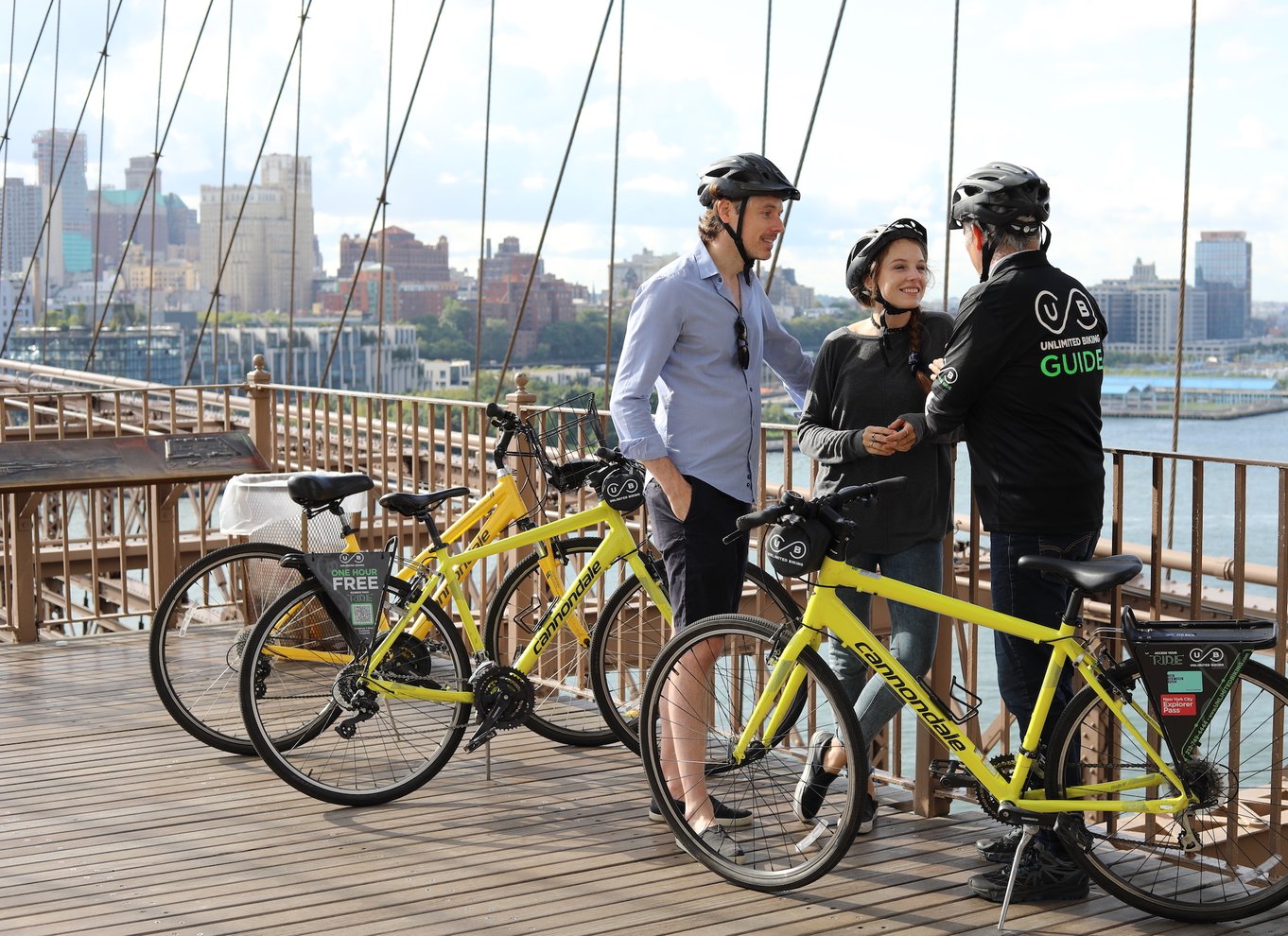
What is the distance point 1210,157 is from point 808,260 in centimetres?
1375

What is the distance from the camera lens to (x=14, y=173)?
80.3 ft

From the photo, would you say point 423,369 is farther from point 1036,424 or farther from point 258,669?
point 1036,424

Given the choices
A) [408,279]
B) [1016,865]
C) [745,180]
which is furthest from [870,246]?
[408,279]

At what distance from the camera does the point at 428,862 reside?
317cm

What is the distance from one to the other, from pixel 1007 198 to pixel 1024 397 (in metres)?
0.38

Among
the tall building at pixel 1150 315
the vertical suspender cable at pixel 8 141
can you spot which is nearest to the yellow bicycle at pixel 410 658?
the tall building at pixel 1150 315

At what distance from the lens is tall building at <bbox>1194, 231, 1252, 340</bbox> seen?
8.95 metres

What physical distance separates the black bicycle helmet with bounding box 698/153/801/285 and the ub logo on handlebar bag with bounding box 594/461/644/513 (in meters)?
0.67

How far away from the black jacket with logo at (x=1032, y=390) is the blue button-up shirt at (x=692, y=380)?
0.51m

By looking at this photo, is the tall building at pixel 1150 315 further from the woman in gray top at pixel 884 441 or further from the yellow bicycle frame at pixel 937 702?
the yellow bicycle frame at pixel 937 702

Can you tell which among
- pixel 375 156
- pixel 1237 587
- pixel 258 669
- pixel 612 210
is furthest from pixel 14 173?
pixel 1237 587

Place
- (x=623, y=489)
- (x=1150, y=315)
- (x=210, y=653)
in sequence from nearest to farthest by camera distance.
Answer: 1. (x=623, y=489)
2. (x=210, y=653)
3. (x=1150, y=315)

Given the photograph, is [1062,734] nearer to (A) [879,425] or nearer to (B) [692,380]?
(A) [879,425]

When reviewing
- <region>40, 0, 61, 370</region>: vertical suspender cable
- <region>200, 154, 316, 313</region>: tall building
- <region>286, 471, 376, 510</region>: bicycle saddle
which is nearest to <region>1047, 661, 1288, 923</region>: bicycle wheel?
<region>286, 471, 376, 510</region>: bicycle saddle
